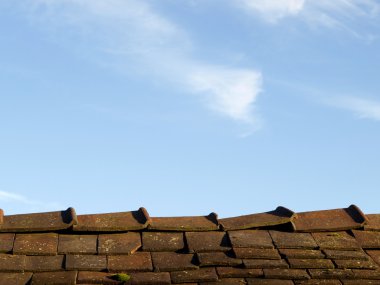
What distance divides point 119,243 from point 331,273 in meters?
1.72

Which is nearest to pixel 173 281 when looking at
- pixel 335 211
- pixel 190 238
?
pixel 190 238

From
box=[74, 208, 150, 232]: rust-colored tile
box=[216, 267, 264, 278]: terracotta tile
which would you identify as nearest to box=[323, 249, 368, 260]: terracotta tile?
box=[216, 267, 264, 278]: terracotta tile

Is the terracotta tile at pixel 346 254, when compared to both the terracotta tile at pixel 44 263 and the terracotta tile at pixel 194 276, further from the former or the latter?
the terracotta tile at pixel 44 263

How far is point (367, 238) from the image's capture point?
684 cm

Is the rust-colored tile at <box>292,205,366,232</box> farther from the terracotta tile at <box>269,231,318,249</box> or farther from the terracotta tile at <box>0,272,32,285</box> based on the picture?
the terracotta tile at <box>0,272,32,285</box>

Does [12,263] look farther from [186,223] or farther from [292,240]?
[292,240]

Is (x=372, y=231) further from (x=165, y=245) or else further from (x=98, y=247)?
(x=98, y=247)

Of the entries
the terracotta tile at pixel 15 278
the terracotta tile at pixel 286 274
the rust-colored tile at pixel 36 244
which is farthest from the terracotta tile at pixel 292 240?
the terracotta tile at pixel 15 278

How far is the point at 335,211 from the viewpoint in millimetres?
7262

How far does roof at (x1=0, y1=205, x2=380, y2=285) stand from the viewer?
6016mm

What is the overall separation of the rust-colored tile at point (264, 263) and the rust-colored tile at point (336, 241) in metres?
0.52

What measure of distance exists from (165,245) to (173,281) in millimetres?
580

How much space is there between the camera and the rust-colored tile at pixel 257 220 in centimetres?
681

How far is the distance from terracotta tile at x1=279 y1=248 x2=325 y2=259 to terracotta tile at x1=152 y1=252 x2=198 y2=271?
0.76 m
